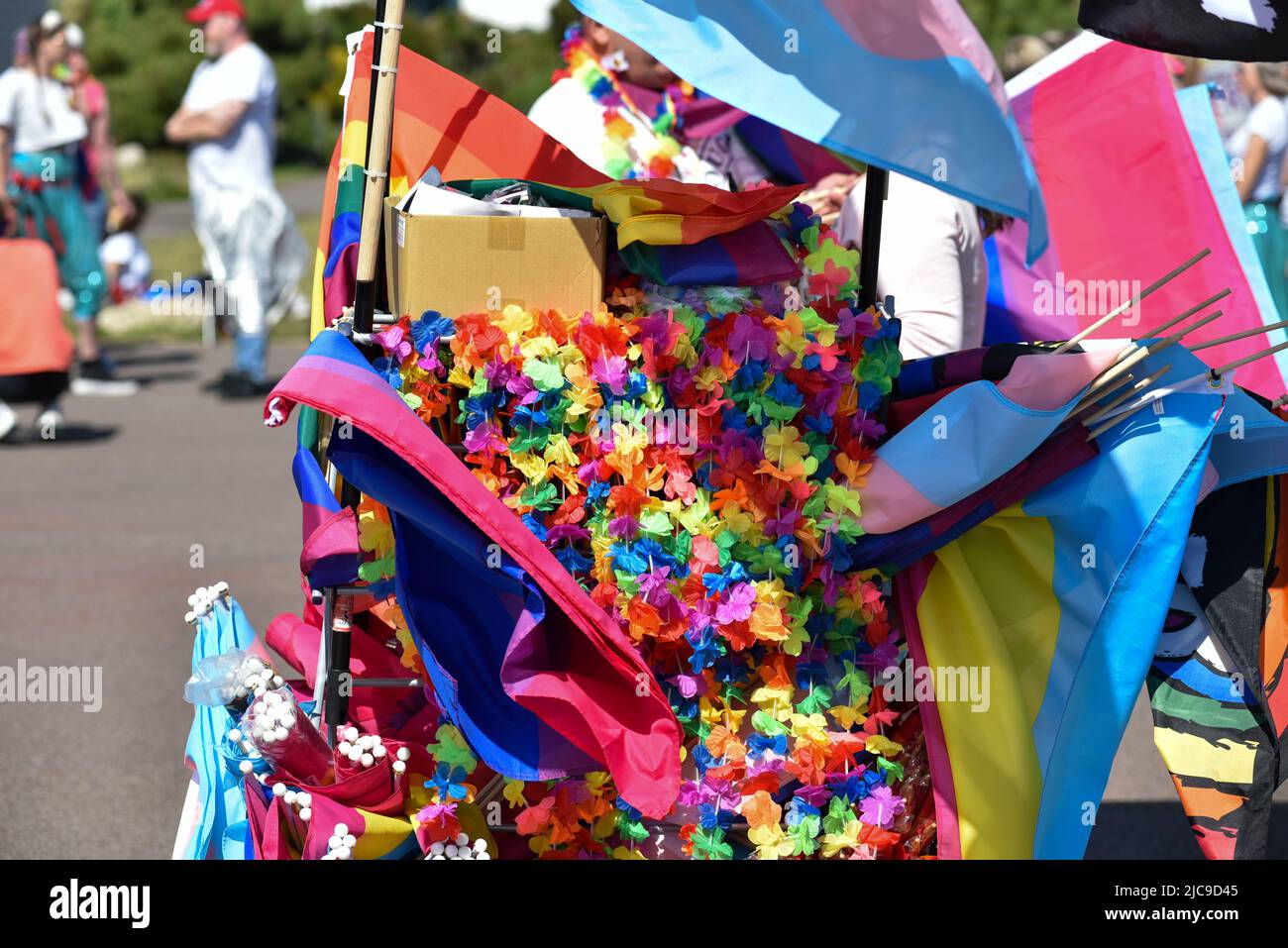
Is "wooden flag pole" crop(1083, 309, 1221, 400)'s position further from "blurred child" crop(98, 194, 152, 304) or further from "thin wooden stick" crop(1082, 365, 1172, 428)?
"blurred child" crop(98, 194, 152, 304)

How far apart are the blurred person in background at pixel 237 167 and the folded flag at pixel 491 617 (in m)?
6.82

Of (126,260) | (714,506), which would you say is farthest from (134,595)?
(126,260)

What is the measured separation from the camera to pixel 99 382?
9820 mm

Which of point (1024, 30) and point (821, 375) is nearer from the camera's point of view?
point (821, 375)

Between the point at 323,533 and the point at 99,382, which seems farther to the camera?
the point at 99,382

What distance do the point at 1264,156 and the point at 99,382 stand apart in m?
6.81

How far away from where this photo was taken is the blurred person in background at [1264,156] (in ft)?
25.4

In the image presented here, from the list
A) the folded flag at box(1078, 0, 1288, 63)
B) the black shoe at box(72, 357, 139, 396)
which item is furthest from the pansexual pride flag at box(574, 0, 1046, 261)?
the black shoe at box(72, 357, 139, 396)

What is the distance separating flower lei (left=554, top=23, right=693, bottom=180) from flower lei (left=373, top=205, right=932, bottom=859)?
59.8 inches

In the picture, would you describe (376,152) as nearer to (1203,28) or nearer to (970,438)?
(970,438)
